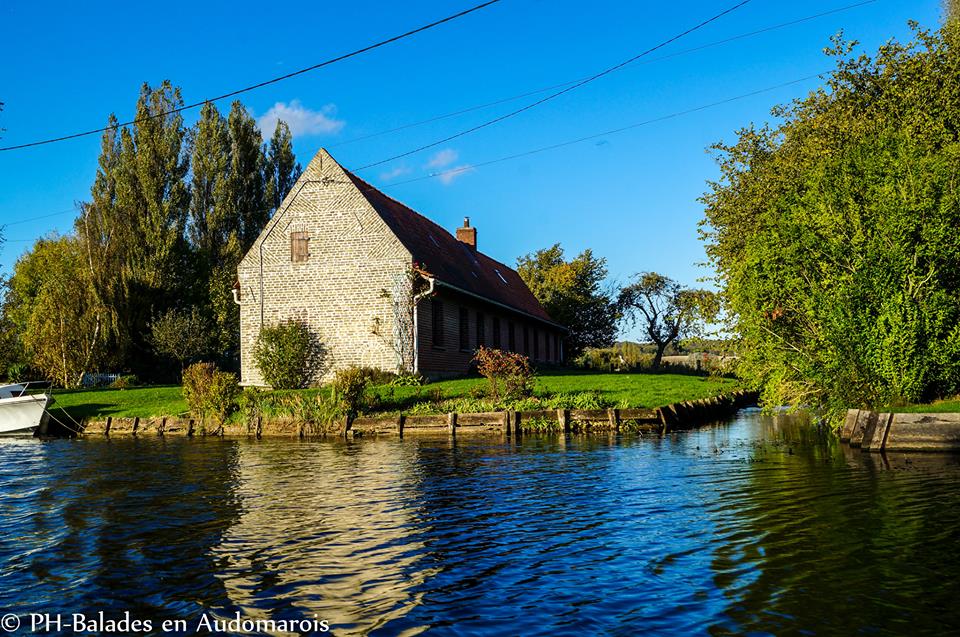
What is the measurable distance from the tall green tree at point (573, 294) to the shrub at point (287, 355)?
29786 millimetres

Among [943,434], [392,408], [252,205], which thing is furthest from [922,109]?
[252,205]

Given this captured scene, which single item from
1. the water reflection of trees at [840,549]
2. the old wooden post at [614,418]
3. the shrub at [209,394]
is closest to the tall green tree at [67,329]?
the shrub at [209,394]

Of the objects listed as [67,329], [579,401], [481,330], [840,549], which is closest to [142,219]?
[67,329]

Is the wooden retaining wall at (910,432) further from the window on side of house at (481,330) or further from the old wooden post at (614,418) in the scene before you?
the window on side of house at (481,330)

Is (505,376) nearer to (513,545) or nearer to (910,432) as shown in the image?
(910,432)

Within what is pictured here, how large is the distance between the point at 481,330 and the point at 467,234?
11.3 meters

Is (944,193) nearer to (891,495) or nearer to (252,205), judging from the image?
(891,495)

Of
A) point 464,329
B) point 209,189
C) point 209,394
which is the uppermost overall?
point 209,189

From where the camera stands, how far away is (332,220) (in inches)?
1152

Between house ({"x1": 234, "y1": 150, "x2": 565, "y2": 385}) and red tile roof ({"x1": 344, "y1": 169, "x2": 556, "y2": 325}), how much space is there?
0.57 feet

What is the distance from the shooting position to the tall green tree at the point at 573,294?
57.0 meters

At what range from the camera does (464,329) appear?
32250 millimetres

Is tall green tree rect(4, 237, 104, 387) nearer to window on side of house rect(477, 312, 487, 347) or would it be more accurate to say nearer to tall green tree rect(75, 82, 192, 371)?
tall green tree rect(75, 82, 192, 371)

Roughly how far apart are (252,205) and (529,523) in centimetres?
4887
